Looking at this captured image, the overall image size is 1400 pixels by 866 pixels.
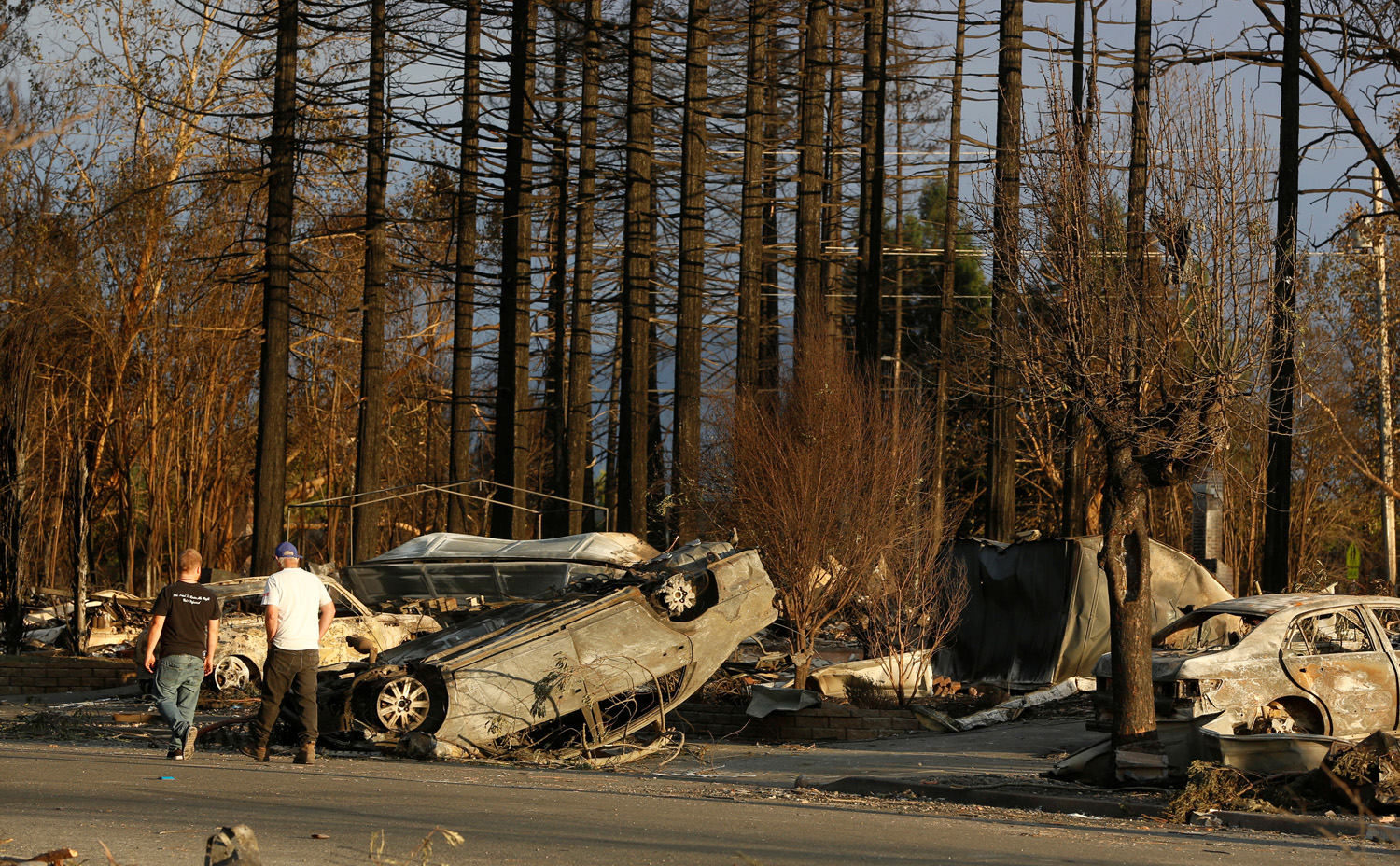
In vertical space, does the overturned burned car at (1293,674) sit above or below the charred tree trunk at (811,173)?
below

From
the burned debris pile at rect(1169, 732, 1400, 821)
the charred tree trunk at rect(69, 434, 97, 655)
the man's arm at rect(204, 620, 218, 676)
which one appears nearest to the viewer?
the burned debris pile at rect(1169, 732, 1400, 821)

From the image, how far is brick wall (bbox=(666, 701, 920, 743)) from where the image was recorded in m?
14.5

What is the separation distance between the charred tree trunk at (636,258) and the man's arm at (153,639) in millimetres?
14713

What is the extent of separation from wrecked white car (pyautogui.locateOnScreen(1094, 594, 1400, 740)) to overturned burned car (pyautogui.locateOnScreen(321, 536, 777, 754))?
12.2 ft

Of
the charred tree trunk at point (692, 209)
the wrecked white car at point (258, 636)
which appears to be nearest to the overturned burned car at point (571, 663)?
the wrecked white car at point (258, 636)

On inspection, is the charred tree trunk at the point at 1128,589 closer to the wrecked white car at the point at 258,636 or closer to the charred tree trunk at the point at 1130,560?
the charred tree trunk at the point at 1130,560

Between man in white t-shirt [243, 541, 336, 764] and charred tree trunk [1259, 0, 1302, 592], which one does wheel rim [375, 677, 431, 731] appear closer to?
man in white t-shirt [243, 541, 336, 764]

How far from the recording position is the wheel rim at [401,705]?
39.1 ft

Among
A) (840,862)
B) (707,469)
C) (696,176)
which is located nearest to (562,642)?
(840,862)

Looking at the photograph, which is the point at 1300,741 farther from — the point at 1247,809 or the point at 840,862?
the point at 840,862

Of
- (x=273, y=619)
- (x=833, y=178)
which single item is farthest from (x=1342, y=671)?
(x=833, y=178)

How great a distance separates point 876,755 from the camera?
1270cm

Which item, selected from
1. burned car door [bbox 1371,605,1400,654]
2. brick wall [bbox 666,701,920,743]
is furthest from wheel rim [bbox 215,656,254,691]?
burned car door [bbox 1371,605,1400,654]

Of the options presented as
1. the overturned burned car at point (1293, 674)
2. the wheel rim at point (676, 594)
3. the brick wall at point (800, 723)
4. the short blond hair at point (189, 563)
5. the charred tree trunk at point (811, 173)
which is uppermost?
the charred tree trunk at point (811, 173)
